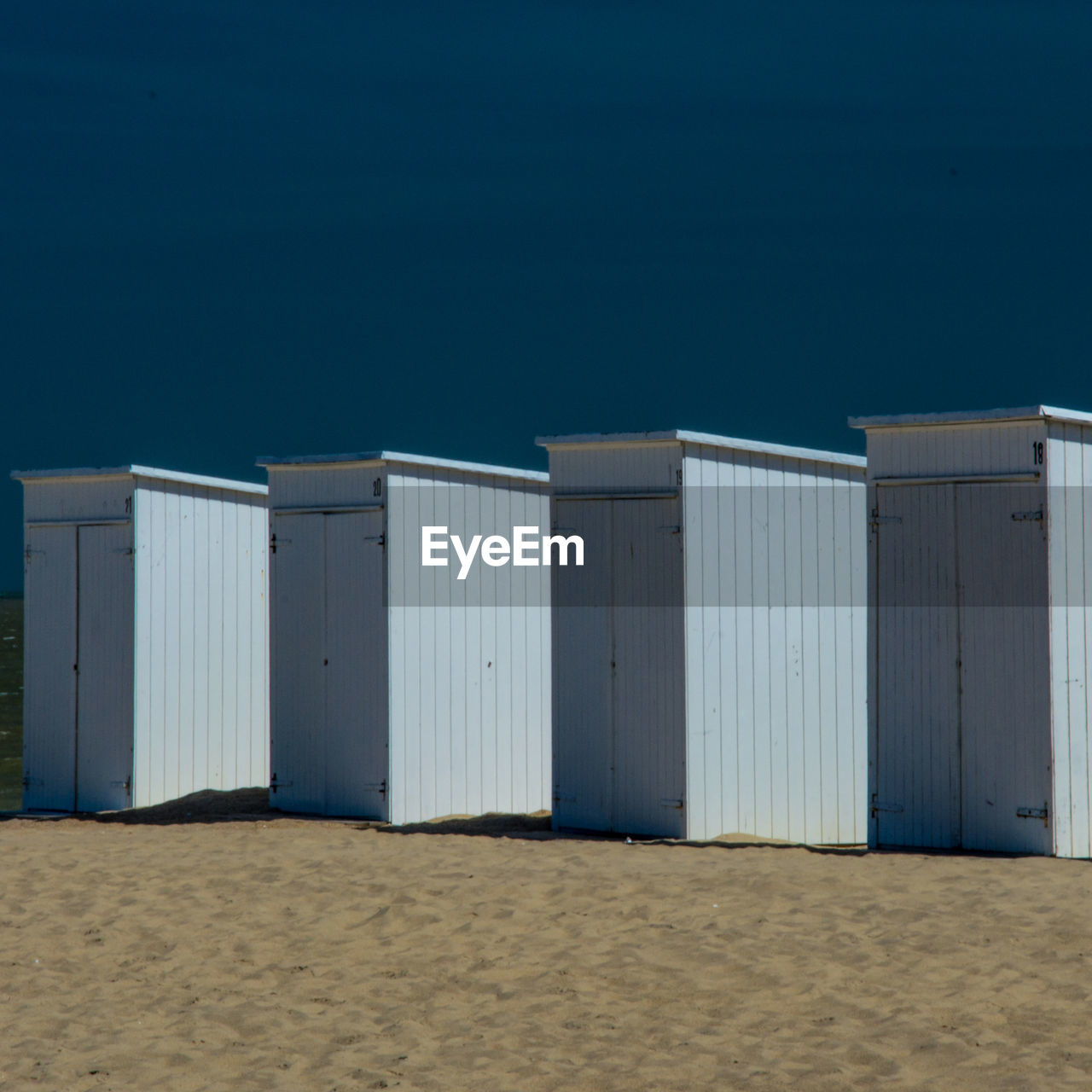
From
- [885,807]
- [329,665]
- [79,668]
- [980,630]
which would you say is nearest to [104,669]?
[79,668]

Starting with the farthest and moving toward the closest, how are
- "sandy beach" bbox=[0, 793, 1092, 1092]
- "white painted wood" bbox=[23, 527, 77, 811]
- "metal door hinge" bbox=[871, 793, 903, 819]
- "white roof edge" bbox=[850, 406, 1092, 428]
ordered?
"white painted wood" bbox=[23, 527, 77, 811]
"metal door hinge" bbox=[871, 793, 903, 819]
"white roof edge" bbox=[850, 406, 1092, 428]
"sandy beach" bbox=[0, 793, 1092, 1092]

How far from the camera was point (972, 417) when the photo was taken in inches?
316

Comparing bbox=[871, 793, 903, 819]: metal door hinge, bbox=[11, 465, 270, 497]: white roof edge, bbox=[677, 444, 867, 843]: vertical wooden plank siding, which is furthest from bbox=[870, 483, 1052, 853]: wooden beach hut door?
bbox=[11, 465, 270, 497]: white roof edge

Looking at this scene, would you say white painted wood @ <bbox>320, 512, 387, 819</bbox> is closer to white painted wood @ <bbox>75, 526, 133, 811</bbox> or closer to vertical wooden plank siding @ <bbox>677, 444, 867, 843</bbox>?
white painted wood @ <bbox>75, 526, 133, 811</bbox>

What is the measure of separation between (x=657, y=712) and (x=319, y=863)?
2327 millimetres

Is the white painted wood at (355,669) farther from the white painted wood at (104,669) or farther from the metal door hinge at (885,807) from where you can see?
the metal door hinge at (885,807)

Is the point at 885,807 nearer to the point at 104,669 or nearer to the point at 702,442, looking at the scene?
the point at 702,442

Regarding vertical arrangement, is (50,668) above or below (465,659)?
below

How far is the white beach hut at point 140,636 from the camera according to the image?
11.1m

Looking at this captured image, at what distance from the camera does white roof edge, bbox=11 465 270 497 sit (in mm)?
11000

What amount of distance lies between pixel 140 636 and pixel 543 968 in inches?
229

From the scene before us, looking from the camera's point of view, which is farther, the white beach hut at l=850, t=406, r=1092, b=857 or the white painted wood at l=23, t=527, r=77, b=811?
the white painted wood at l=23, t=527, r=77, b=811

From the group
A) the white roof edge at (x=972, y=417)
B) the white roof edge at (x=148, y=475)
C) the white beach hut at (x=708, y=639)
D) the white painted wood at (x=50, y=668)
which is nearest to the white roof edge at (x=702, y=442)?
the white beach hut at (x=708, y=639)

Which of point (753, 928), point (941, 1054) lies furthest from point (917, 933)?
point (941, 1054)
